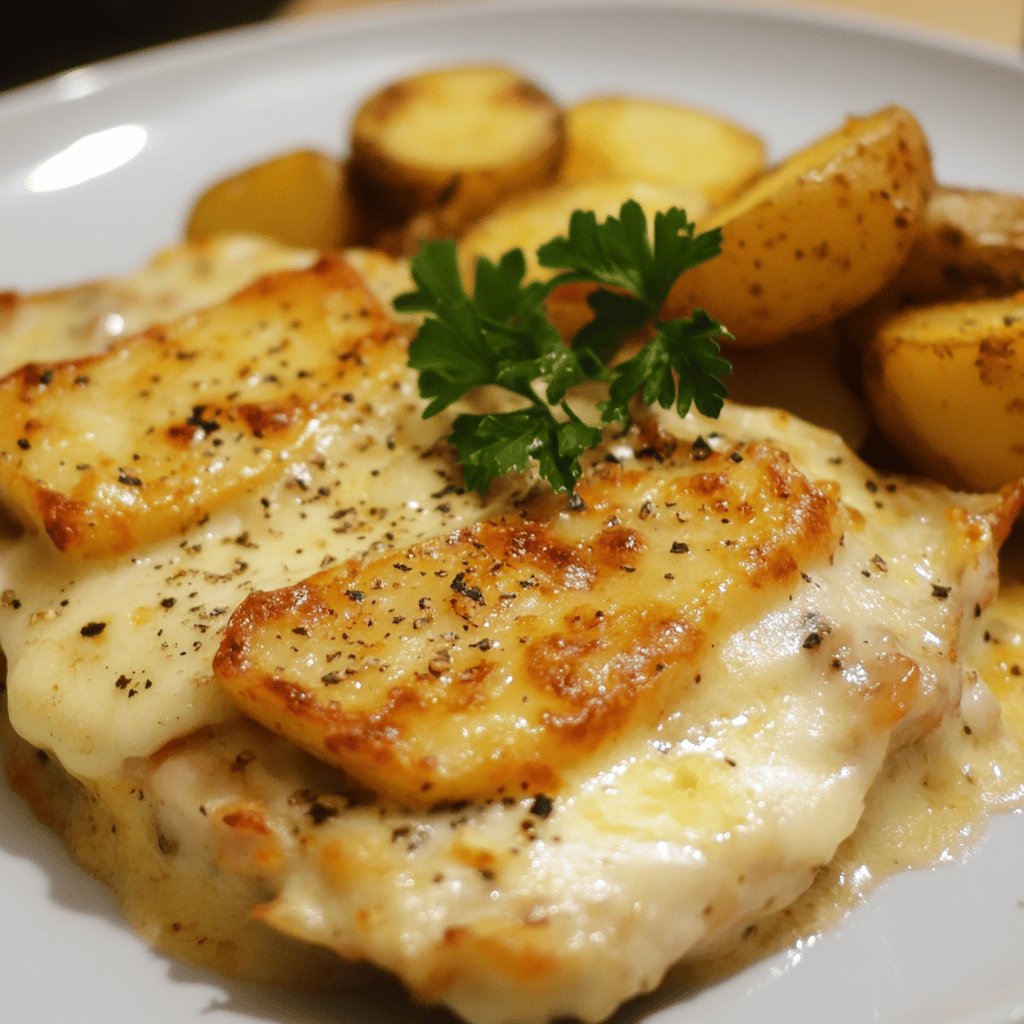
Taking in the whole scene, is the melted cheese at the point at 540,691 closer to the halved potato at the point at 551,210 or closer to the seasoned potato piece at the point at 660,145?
the halved potato at the point at 551,210

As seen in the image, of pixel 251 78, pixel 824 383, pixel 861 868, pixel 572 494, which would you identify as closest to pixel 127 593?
pixel 572 494

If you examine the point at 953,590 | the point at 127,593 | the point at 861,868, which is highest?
the point at 127,593

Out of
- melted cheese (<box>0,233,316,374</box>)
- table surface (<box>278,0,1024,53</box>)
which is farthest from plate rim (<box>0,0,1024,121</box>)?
melted cheese (<box>0,233,316,374</box>)

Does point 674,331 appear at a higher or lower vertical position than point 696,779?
higher

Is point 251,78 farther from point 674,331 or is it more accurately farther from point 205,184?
point 674,331

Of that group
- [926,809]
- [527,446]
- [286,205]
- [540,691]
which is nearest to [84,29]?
[286,205]

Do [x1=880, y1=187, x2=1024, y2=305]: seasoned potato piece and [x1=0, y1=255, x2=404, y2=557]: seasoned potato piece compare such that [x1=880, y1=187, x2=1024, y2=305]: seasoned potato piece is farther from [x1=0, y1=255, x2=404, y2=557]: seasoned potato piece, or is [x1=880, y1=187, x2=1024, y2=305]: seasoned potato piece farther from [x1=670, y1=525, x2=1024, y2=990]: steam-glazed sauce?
[x1=0, y1=255, x2=404, y2=557]: seasoned potato piece
